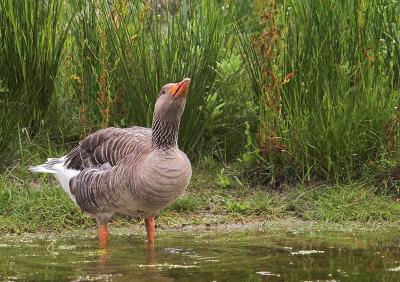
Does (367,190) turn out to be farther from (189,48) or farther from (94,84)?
(94,84)

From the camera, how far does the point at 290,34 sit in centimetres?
881

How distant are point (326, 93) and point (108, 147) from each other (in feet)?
6.69

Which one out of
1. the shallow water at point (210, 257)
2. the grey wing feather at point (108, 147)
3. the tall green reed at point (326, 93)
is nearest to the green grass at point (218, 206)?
the tall green reed at point (326, 93)

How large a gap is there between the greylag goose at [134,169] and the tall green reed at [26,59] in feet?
4.08

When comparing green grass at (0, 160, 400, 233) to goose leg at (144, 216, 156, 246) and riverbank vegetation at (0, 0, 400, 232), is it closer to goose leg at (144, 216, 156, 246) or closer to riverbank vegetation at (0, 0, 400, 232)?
riverbank vegetation at (0, 0, 400, 232)

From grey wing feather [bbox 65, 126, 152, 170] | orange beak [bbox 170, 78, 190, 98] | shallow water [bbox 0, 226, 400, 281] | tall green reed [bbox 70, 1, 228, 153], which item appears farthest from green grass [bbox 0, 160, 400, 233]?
orange beak [bbox 170, 78, 190, 98]

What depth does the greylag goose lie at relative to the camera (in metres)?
6.94

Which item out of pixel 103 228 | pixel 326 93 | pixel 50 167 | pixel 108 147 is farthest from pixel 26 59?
pixel 326 93

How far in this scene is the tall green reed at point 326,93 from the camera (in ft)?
27.8

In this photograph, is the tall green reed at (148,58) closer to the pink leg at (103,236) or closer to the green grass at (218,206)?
the green grass at (218,206)

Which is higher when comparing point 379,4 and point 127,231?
point 379,4

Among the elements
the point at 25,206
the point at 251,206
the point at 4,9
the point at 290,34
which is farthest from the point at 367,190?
the point at 4,9

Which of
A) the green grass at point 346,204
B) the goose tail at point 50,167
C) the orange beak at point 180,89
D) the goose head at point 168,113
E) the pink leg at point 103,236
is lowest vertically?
the green grass at point 346,204

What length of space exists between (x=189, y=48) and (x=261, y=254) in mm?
2691
